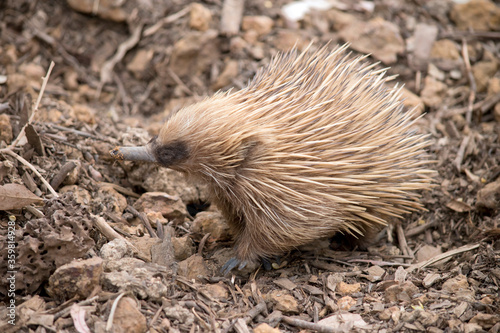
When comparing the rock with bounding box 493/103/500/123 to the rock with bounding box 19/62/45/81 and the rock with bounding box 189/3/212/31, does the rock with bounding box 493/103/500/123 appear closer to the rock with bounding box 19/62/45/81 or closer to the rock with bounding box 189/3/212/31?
the rock with bounding box 189/3/212/31

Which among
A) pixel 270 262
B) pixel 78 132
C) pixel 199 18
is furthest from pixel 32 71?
pixel 270 262

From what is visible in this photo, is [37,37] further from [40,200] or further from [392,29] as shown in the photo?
[392,29]

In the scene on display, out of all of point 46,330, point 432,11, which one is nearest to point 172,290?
point 46,330

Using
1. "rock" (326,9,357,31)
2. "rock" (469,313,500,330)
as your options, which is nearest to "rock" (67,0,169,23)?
"rock" (326,9,357,31)

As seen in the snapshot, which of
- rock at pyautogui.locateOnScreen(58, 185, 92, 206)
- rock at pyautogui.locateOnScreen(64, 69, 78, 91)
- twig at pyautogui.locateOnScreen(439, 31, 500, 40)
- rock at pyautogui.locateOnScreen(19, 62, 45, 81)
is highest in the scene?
twig at pyautogui.locateOnScreen(439, 31, 500, 40)

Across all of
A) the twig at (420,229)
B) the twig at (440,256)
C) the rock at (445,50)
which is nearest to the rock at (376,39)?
the rock at (445,50)

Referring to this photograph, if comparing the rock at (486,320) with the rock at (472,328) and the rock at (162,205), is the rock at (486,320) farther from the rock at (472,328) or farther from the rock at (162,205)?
the rock at (162,205)
